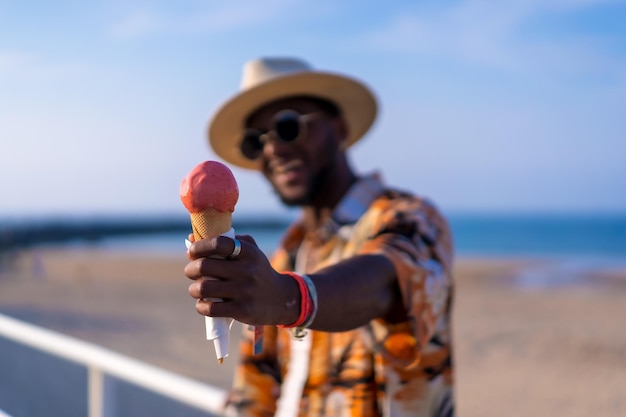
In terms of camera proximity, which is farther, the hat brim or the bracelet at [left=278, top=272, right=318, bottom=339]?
the hat brim

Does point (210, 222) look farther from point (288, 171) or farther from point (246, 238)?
point (288, 171)

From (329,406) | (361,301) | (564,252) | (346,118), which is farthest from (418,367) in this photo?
(564,252)

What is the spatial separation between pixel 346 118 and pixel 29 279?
19.7m

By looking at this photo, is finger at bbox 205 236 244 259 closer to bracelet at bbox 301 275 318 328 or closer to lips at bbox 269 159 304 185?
bracelet at bbox 301 275 318 328

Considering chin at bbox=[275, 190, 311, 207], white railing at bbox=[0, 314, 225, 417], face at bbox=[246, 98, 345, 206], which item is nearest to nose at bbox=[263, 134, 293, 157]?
face at bbox=[246, 98, 345, 206]

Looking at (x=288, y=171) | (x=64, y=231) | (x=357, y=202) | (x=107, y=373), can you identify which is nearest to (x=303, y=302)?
(x=357, y=202)

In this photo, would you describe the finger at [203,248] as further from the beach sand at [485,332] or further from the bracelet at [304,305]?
the beach sand at [485,332]

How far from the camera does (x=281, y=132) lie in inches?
106

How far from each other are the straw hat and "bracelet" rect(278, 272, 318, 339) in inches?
62.0

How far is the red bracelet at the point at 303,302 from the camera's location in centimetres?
134

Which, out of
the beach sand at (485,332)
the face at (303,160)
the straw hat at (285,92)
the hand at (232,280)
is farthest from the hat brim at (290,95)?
the beach sand at (485,332)

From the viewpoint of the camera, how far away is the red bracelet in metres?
1.34

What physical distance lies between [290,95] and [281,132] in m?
0.32

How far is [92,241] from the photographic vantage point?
2279 inches
